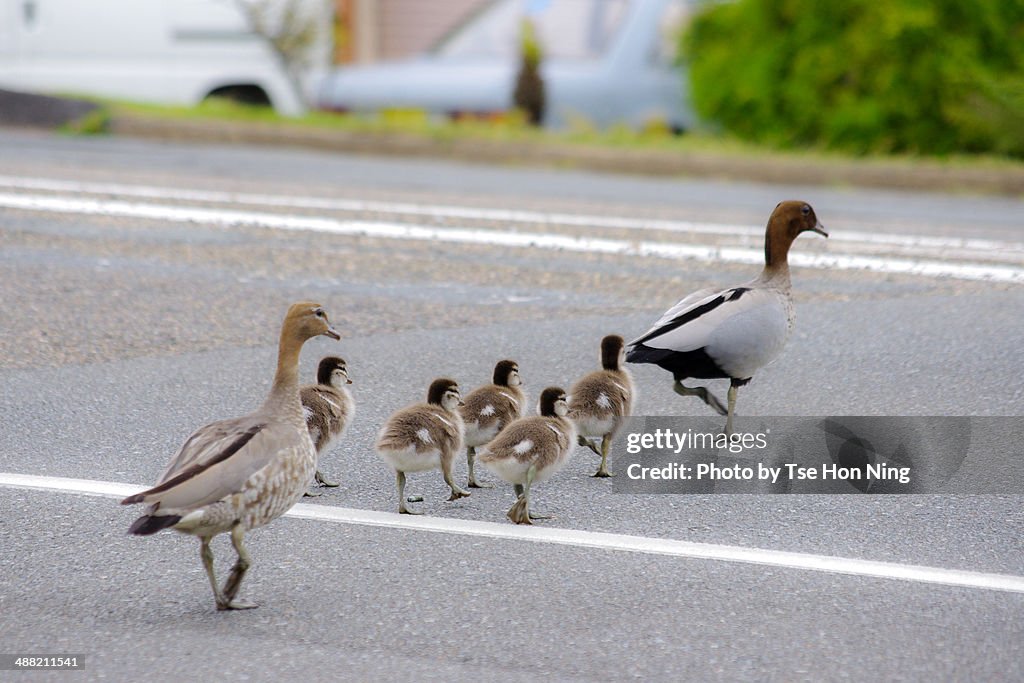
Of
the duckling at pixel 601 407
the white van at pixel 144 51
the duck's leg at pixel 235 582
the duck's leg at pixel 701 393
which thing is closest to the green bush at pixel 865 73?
the white van at pixel 144 51

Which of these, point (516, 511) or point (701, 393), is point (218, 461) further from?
point (701, 393)

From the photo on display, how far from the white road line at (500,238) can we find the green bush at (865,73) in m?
6.08

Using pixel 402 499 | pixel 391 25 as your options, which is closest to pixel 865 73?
pixel 391 25

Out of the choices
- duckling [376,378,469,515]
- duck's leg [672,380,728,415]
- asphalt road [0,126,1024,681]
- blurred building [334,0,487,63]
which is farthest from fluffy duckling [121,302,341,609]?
blurred building [334,0,487,63]

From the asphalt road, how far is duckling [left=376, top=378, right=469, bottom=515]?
0.14 meters

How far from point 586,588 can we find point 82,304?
4.31 metres

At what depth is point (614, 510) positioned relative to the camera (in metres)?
4.83

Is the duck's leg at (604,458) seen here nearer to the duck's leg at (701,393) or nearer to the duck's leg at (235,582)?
the duck's leg at (701,393)

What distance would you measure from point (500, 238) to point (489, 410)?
4647 millimetres

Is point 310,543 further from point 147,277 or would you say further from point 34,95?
point 34,95

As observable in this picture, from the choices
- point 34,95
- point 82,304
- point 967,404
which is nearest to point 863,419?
point 967,404

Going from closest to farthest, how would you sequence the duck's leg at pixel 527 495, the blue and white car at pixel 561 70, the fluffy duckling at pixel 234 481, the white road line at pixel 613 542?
the fluffy duckling at pixel 234 481 < the white road line at pixel 613 542 < the duck's leg at pixel 527 495 < the blue and white car at pixel 561 70

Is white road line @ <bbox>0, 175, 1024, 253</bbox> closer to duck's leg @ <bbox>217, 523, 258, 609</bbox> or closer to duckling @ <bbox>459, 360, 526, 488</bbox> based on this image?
duckling @ <bbox>459, 360, 526, 488</bbox>

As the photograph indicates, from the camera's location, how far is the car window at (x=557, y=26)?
1644 centimetres
